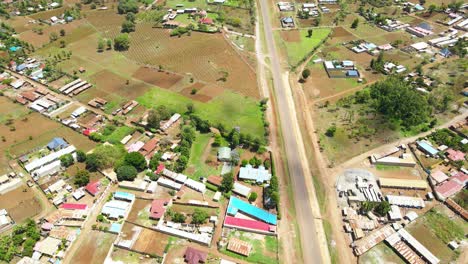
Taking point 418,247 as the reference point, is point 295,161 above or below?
above

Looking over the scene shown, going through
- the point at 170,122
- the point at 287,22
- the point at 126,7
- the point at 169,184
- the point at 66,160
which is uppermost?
the point at 287,22

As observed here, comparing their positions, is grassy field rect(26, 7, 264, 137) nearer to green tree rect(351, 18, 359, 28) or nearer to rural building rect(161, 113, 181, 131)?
rural building rect(161, 113, 181, 131)

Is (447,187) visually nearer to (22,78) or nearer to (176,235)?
(176,235)

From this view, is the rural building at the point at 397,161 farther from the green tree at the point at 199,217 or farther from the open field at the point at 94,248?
the open field at the point at 94,248

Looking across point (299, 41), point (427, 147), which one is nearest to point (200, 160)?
point (427, 147)

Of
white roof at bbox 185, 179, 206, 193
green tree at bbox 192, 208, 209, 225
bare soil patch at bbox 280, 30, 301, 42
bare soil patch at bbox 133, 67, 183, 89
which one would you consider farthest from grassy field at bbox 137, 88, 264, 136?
bare soil patch at bbox 280, 30, 301, 42

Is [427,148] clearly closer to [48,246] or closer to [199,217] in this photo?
[199,217]

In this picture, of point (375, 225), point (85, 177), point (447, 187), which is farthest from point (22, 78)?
point (447, 187)
